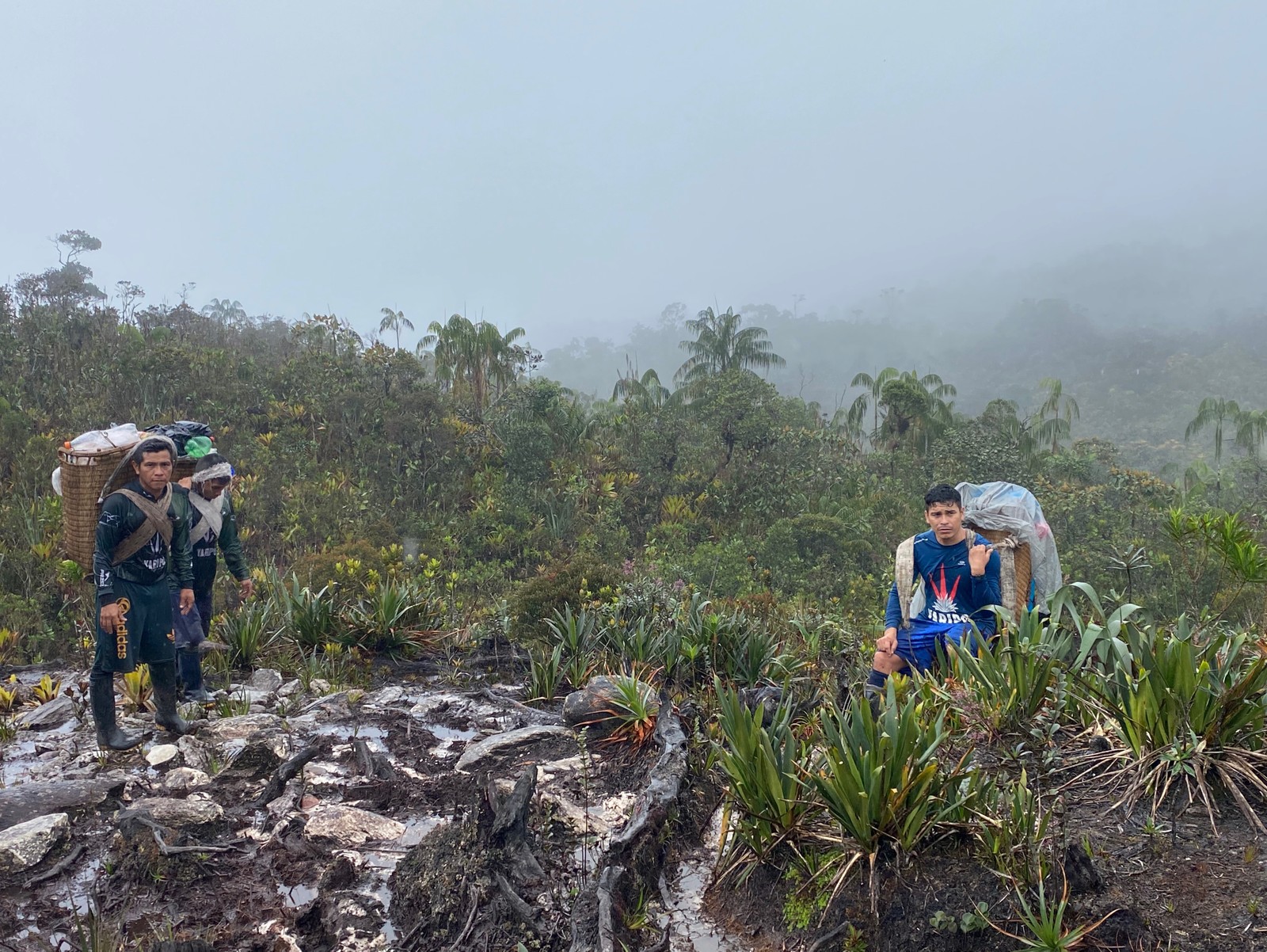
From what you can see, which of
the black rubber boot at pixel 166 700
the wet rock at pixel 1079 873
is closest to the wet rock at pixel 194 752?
the black rubber boot at pixel 166 700

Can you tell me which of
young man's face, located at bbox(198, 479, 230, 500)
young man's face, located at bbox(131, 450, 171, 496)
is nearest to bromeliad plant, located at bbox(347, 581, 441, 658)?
young man's face, located at bbox(198, 479, 230, 500)

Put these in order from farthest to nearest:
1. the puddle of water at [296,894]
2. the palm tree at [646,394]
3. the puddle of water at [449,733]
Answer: the palm tree at [646,394] → the puddle of water at [449,733] → the puddle of water at [296,894]

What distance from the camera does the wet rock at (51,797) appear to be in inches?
149

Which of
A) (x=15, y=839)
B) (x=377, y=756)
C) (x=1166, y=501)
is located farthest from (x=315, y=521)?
(x=1166, y=501)

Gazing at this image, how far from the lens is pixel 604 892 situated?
9.93 feet

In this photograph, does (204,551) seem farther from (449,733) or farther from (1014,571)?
(1014,571)

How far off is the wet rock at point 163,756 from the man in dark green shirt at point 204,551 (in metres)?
0.98

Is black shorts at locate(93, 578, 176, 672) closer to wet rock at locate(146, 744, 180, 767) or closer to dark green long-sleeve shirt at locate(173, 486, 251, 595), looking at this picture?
wet rock at locate(146, 744, 180, 767)

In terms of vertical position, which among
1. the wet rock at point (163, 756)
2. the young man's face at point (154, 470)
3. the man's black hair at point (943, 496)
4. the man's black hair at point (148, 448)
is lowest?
the wet rock at point (163, 756)

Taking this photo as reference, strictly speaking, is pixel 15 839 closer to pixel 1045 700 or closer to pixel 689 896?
pixel 689 896

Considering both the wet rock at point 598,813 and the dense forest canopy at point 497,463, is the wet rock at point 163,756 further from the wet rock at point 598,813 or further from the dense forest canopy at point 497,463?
the dense forest canopy at point 497,463

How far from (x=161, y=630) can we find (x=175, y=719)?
60cm

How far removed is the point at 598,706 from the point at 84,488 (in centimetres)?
346

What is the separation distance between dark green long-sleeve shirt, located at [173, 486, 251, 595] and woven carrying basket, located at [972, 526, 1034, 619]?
4843mm
